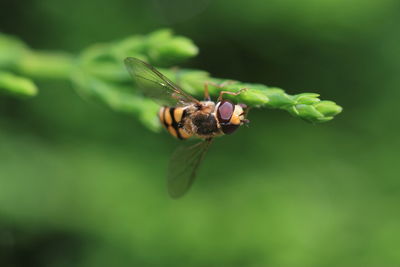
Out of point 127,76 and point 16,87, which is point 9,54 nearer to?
point 16,87

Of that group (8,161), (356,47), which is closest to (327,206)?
(356,47)

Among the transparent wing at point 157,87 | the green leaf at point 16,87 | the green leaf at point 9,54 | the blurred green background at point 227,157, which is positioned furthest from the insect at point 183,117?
the blurred green background at point 227,157

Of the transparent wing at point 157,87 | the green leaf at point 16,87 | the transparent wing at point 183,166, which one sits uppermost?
the transparent wing at point 157,87

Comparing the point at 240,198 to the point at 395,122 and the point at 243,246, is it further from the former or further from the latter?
the point at 395,122

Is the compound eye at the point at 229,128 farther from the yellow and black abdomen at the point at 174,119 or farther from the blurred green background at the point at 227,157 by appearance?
the blurred green background at the point at 227,157

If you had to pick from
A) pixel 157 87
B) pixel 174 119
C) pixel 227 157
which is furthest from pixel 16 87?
pixel 227 157

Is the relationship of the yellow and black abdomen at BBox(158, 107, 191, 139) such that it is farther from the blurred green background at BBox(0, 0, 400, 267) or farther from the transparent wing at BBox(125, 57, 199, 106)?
the blurred green background at BBox(0, 0, 400, 267)

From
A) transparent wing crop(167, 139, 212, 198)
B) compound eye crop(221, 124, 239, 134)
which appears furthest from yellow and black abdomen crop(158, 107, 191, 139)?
compound eye crop(221, 124, 239, 134)
